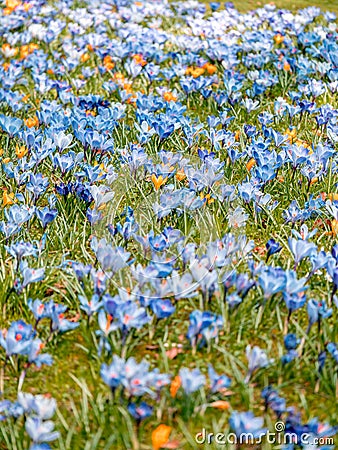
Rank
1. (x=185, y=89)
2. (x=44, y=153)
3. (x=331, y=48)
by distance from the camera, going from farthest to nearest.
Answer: (x=331, y=48) → (x=185, y=89) → (x=44, y=153)

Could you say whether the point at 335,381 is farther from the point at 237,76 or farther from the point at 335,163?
the point at 237,76

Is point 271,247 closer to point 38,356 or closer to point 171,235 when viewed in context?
point 171,235

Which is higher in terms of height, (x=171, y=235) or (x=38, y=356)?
(x=171, y=235)

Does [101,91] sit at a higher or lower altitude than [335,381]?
lower

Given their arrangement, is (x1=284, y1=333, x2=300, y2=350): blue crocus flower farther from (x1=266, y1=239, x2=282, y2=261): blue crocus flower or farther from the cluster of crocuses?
(x1=266, y1=239, x2=282, y2=261): blue crocus flower

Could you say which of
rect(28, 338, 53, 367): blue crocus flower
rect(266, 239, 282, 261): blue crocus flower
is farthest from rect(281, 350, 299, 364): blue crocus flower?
rect(28, 338, 53, 367): blue crocus flower

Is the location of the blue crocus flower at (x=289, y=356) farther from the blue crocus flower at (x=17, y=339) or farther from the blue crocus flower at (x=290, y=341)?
the blue crocus flower at (x=17, y=339)

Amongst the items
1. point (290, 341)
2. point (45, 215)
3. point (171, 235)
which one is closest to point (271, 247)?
point (171, 235)

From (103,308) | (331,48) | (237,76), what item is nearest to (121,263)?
(103,308)
